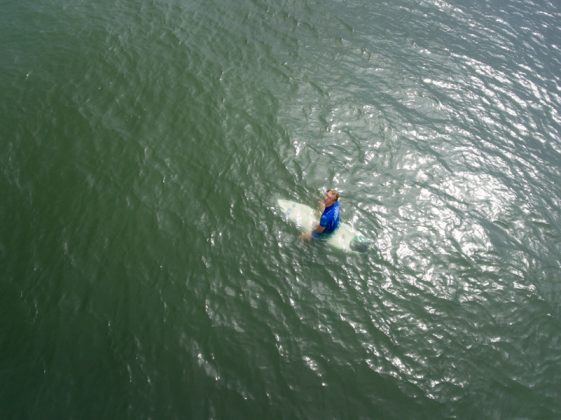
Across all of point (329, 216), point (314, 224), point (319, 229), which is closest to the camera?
point (329, 216)

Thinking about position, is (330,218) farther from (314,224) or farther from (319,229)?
(314,224)

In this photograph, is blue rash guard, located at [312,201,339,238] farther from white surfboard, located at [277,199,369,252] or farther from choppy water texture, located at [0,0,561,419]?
choppy water texture, located at [0,0,561,419]

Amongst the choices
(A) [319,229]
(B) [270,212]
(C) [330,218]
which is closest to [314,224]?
(A) [319,229]

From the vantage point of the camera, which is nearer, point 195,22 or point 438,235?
point 438,235

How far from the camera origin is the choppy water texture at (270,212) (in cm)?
1186

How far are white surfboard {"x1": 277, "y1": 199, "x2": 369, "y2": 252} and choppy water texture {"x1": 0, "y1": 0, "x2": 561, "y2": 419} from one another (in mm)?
380

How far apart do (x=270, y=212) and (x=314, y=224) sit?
1.68 m

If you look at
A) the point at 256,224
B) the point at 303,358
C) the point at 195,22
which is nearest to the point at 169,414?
the point at 303,358

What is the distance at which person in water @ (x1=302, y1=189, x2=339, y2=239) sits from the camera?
44.9ft

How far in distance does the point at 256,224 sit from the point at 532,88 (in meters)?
16.4

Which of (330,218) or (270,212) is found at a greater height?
(330,218)

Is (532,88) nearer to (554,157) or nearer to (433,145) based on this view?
(554,157)

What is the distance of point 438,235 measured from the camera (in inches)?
604

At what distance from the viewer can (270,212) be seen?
15.4 meters
